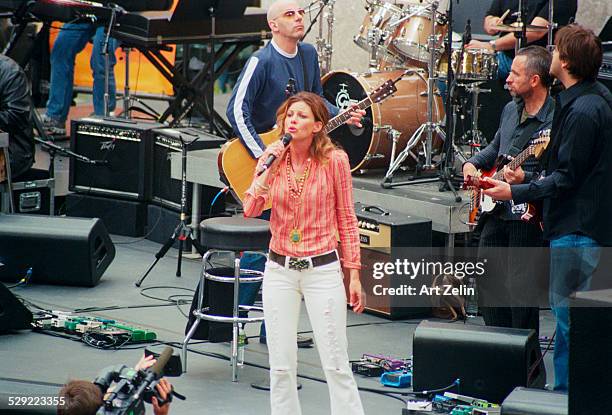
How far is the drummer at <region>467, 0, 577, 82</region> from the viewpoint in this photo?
31.9 ft

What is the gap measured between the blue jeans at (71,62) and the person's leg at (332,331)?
780 centimetres

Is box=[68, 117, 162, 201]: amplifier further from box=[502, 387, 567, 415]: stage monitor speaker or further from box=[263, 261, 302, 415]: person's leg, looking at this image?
box=[502, 387, 567, 415]: stage monitor speaker

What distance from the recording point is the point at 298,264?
5617 mm

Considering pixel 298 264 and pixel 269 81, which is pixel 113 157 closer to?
pixel 269 81

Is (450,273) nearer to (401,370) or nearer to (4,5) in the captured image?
(401,370)

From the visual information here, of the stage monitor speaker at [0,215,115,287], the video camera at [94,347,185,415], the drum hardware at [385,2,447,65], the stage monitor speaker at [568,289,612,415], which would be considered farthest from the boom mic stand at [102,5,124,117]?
the video camera at [94,347,185,415]

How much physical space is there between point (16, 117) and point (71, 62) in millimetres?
3001

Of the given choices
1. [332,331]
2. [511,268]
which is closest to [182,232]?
[511,268]

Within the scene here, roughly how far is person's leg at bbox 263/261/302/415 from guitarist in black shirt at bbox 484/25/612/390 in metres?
1.49

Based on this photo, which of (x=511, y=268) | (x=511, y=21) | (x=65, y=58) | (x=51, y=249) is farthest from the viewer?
(x=65, y=58)

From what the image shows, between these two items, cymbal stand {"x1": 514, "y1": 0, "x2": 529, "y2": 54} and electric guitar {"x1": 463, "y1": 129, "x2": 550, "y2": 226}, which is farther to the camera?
cymbal stand {"x1": 514, "y1": 0, "x2": 529, "y2": 54}

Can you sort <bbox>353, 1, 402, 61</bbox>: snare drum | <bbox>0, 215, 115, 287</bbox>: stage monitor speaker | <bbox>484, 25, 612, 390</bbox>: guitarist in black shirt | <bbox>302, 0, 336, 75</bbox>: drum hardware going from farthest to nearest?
<bbox>302, 0, 336, 75</bbox>: drum hardware → <bbox>353, 1, 402, 61</bbox>: snare drum → <bbox>0, 215, 115, 287</bbox>: stage monitor speaker → <bbox>484, 25, 612, 390</bbox>: guitarist in black shirt

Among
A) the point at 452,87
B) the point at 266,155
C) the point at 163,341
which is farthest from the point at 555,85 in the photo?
the point at 266,155

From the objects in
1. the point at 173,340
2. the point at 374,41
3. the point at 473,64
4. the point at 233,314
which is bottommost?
the point at 173,340
